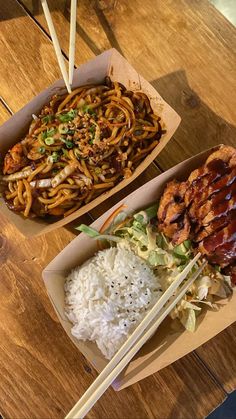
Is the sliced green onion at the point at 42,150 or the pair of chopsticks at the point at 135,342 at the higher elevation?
the sliced green onion at the point at 42,150

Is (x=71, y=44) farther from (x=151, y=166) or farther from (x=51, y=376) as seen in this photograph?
(x=51, y=376)

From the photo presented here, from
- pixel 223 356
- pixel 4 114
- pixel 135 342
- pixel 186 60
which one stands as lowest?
pixel 223 356

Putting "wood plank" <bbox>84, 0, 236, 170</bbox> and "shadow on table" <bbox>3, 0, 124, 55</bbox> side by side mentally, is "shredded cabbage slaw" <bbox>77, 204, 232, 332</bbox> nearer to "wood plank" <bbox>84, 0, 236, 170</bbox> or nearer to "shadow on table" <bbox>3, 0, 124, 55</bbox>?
"wood plank" <bbox>84, 0, 236, 170</bbox>

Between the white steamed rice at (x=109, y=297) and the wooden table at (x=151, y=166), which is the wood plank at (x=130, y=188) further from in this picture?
the white steamed rice at (x=109, y=297)

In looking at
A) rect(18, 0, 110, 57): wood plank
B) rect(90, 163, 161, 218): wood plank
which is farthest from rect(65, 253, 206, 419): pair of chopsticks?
rect(18, 0, 110, 57): wood plank

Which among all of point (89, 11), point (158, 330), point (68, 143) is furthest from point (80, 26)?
point (158, 330)

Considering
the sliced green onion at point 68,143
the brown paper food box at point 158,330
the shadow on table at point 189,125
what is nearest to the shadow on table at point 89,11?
the shadow on table at point 189,125
